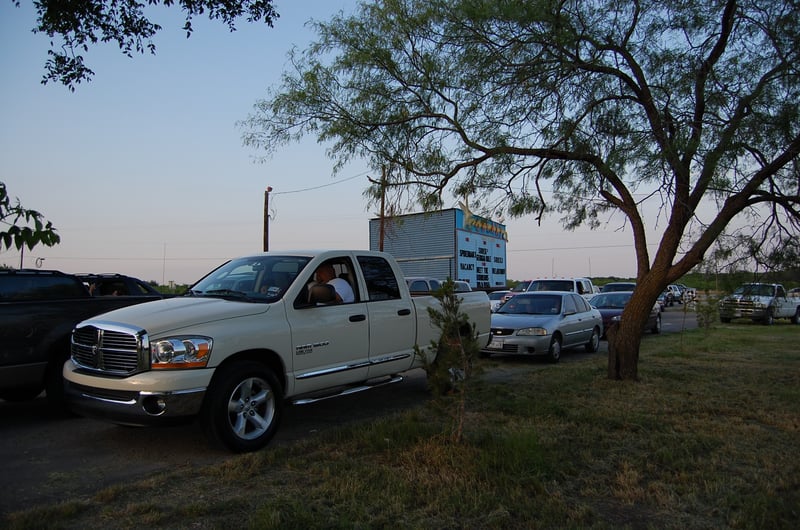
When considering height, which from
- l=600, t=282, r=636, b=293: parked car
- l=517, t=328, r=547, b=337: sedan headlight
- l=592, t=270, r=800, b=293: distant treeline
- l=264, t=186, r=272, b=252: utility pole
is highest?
l=264, t=186, r=272, b=252: utility pole

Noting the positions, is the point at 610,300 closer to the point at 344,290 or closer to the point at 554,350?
the point at 554,350

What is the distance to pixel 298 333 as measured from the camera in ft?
20.3

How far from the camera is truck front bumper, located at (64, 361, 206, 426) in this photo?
516cm

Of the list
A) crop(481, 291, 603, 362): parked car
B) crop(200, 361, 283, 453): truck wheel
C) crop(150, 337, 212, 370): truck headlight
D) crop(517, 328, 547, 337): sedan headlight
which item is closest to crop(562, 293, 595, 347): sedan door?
crop(481, 291, 603, 362): parked car

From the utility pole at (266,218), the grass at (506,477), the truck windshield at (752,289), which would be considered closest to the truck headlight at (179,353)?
the grass at (506,477)

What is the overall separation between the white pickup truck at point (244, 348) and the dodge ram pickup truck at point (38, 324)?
0.96 metres

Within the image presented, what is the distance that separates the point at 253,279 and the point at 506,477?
3.59 meters

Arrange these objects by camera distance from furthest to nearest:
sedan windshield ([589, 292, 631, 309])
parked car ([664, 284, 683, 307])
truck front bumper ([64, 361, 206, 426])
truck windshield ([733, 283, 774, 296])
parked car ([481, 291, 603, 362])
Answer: parked car ([664, 284, 683, 307]), sedan windshield ([589, 292, 631, 309]), parked car ([481, 291, 603, 362]), truck windshield ([733, 283, 774, 296]), truck front bumper ([64, 361, 206, 426])

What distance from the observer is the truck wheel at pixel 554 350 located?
1227cm

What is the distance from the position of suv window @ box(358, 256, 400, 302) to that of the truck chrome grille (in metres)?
2.77

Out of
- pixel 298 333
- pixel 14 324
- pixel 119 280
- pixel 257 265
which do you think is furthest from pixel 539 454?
pixel 119 280

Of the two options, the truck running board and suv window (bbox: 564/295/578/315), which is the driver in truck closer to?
the truck running board

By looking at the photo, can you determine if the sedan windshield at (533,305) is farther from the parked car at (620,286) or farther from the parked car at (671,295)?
the parked car at (671,295)

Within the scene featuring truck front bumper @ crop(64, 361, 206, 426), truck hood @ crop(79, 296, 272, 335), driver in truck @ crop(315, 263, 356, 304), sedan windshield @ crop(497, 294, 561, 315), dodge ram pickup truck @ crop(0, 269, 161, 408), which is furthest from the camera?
sedan windshield @ crop(497, 294, 561, 315)
